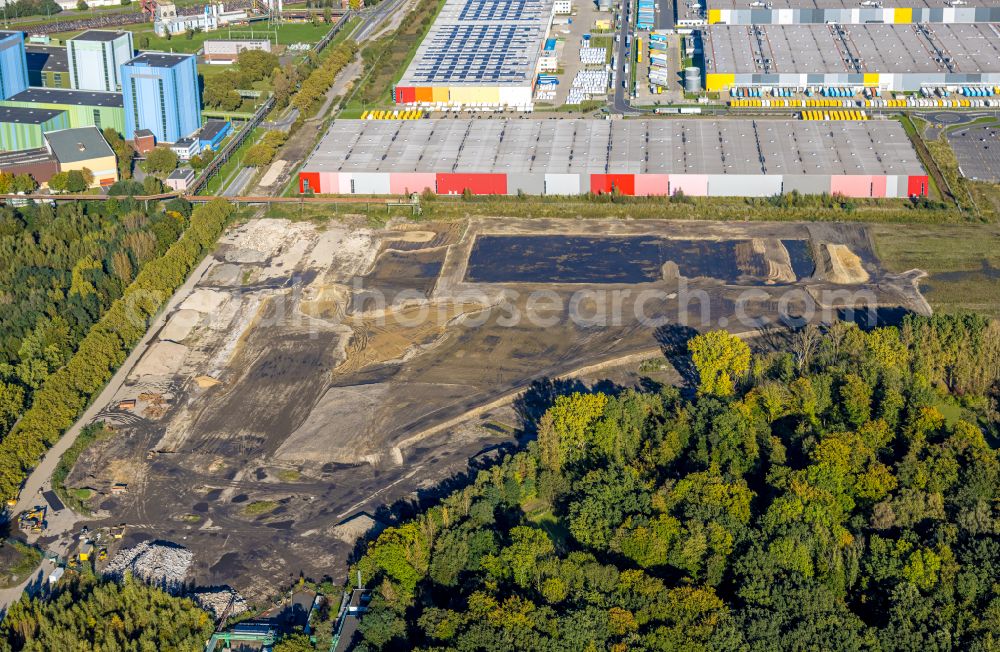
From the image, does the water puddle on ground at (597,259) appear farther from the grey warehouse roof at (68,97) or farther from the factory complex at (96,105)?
the grey warehouse roof at (68,97)

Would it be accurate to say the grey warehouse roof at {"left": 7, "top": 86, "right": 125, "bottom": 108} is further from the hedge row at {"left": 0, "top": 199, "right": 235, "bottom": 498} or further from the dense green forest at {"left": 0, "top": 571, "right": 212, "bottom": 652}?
the dense green forest at {"left": 0, "top": 571, "right": 212, "bottom": 652}

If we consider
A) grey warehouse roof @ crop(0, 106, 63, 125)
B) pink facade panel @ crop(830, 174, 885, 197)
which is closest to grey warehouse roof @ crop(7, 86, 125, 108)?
grey warehouse roof @ crop(0, 106, 63, 125)

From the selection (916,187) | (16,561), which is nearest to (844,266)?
(916,187)

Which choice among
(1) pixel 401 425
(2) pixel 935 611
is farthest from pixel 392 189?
A: (2) pixel 935 611

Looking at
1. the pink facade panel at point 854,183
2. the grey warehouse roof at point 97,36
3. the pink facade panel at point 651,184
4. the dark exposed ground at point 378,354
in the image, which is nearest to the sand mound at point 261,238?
the dark exposed ground at point 378,354

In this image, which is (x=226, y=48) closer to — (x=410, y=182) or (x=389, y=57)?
(x=389, y=57)

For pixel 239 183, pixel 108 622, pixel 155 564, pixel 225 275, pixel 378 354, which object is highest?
pixel 239 183
